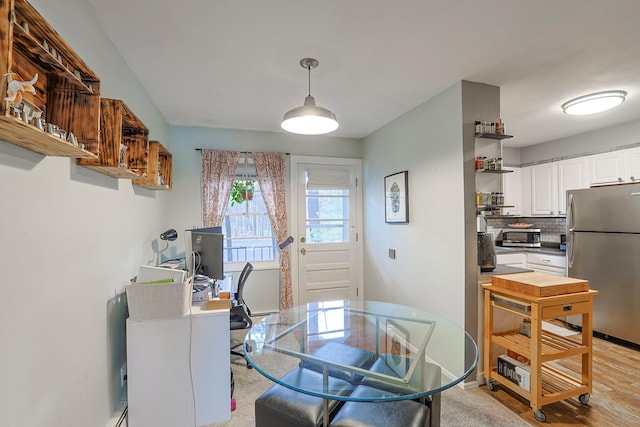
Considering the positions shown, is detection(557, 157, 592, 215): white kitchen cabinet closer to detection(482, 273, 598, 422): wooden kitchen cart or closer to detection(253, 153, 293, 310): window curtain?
detection(482, 273, 598, 422): wooden kitchen cart

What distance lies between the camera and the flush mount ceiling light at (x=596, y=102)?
2.56 metres

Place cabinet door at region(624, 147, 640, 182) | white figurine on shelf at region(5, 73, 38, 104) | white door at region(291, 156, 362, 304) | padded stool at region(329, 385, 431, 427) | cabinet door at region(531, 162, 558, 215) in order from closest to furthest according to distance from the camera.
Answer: white figurine on shelf at region(5, 73, 38, 104) → padded stool at region(329, 385, 431, 427) → cabinet door at region(624, 147, 640, 182) → white door at region(291, 156, 362, 304) → cabinet door at region(531, 162, 558, 215)

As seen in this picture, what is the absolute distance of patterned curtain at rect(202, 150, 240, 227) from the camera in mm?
3572

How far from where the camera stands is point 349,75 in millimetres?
2275

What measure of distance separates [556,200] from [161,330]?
4.96 metres

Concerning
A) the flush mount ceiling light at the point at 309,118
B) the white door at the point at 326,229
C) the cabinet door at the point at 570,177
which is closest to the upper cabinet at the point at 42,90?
the flush mount ceiling light at the point at 309,118

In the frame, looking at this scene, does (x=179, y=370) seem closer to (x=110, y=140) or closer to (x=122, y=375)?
(x=122, y=375)

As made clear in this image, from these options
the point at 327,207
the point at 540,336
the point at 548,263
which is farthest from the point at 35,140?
the point at 548,263

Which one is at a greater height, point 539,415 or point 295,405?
point 295,405

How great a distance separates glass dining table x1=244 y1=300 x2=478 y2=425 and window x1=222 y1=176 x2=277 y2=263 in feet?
5.39

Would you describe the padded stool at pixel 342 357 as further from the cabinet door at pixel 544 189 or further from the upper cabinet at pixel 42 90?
the cabinet door at pixel 544 189

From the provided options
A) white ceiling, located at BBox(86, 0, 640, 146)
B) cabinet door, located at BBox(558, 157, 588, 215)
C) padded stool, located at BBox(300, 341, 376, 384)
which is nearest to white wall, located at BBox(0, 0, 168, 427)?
white ceiling, located at BBox(86, 0, 640, 146)

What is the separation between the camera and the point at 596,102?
2.63 meters

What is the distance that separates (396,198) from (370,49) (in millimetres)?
1727
